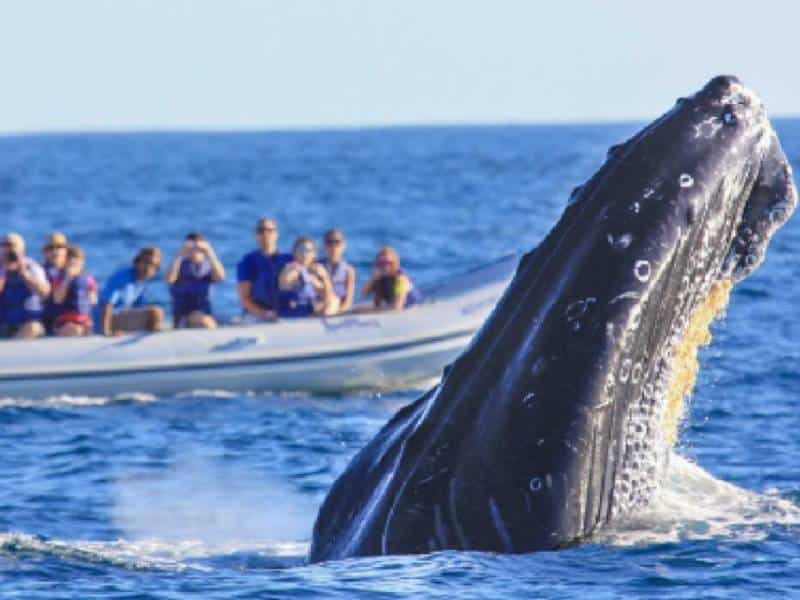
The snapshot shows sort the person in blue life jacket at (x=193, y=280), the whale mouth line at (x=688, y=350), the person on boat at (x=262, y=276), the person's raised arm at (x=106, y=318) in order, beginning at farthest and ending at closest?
the person on boat at (x=262, y=276) < the person in blue life jacket at (x=193, y=280) < the person's raised arm at (x=106, y=318) < the whale mouth line at (x=688, y=350)

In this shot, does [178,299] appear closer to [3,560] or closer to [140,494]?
[140,494]

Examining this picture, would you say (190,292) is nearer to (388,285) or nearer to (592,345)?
(388,285)

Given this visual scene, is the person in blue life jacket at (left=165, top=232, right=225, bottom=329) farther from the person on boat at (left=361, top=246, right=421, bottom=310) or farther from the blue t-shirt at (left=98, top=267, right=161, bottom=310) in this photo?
the person on boat at (left=361, top=246, right=421, bottom=310)

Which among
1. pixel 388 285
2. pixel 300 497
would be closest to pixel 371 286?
pixel 388 285

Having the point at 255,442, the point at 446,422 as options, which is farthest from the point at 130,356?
the point at 446,422

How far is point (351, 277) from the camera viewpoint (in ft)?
91.3

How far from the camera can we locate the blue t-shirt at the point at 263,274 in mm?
27312

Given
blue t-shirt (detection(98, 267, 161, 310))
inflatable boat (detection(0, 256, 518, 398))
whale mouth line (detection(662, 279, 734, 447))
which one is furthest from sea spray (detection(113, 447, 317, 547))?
blue t-shirt (detection(98, 267, 161, 310))

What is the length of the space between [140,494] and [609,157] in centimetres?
828

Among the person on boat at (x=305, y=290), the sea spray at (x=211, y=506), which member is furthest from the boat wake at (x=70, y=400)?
the sea spray at (x=211, y=506)

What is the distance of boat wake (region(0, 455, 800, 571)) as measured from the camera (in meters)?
12.0

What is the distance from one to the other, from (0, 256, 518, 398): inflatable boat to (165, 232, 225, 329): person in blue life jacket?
0.70 metres

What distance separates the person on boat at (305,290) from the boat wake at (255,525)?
34.2ft

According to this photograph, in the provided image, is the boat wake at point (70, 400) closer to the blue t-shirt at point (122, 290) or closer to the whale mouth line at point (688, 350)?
the blue t-shirt at point (122, 290)
